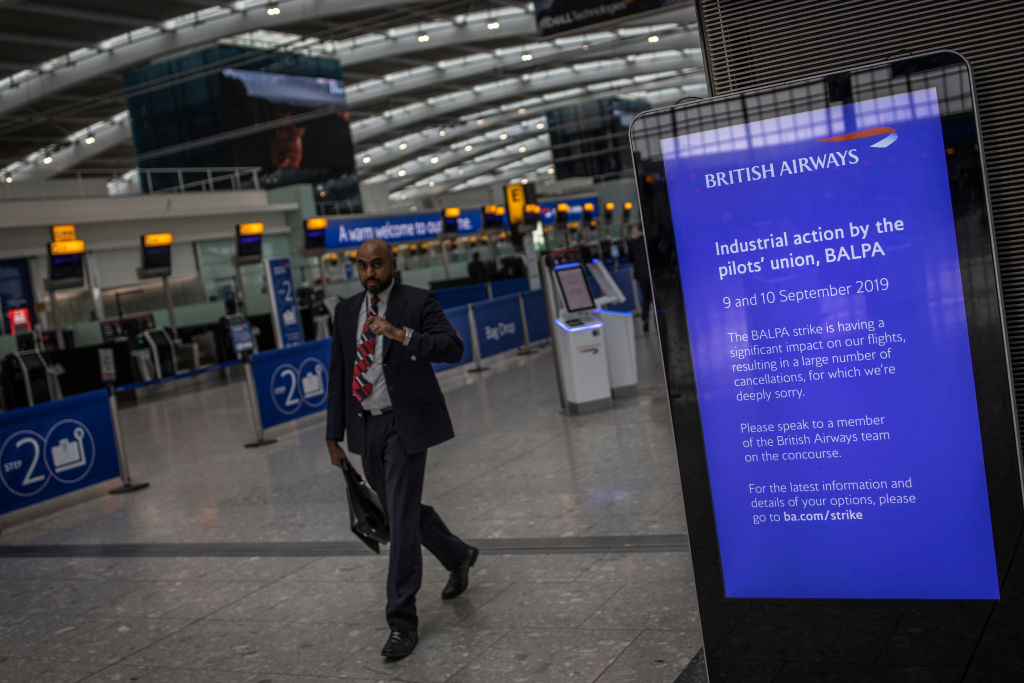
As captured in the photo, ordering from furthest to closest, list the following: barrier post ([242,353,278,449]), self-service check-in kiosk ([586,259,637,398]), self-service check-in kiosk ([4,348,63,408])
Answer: self-service check-in kiosk ([4,348,63,408]) → barrier post ([242,353,278,449]) → self-service check-in kiosk ([586,259,637,398])

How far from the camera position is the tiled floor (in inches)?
148

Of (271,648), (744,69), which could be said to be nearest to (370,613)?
(271,648)

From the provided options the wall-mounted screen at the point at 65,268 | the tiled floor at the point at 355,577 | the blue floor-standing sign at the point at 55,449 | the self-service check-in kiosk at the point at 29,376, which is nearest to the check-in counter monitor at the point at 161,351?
the wall-mounted screen at the point at 65,268

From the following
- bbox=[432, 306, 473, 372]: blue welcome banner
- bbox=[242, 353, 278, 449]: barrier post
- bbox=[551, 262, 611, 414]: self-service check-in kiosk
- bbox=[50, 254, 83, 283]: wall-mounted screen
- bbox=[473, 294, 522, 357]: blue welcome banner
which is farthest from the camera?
bbox=[50, 254, 83, 283]: wall-mounted screen

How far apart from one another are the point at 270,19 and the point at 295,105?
8375mm

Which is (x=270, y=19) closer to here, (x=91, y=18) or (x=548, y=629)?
(x=91, y=18)

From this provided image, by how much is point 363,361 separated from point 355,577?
1.48m

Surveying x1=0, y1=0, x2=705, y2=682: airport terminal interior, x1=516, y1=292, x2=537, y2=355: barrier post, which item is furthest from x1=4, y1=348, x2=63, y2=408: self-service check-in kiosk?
x1=516, y1=292, x2=537, y2=355: barrier post

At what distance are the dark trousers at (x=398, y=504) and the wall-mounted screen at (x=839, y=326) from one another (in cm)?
157

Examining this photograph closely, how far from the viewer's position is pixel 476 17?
3142cm

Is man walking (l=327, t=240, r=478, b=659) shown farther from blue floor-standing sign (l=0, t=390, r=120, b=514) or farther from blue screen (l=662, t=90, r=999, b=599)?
blue floor-standing sign (l=0, t=390, r=120, b=514)

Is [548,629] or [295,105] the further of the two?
[295,105]

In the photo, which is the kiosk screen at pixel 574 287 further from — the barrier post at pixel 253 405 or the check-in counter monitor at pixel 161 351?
the check-in counter monitor at pixel 161 351

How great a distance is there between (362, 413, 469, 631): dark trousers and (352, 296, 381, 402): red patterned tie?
0.12m
